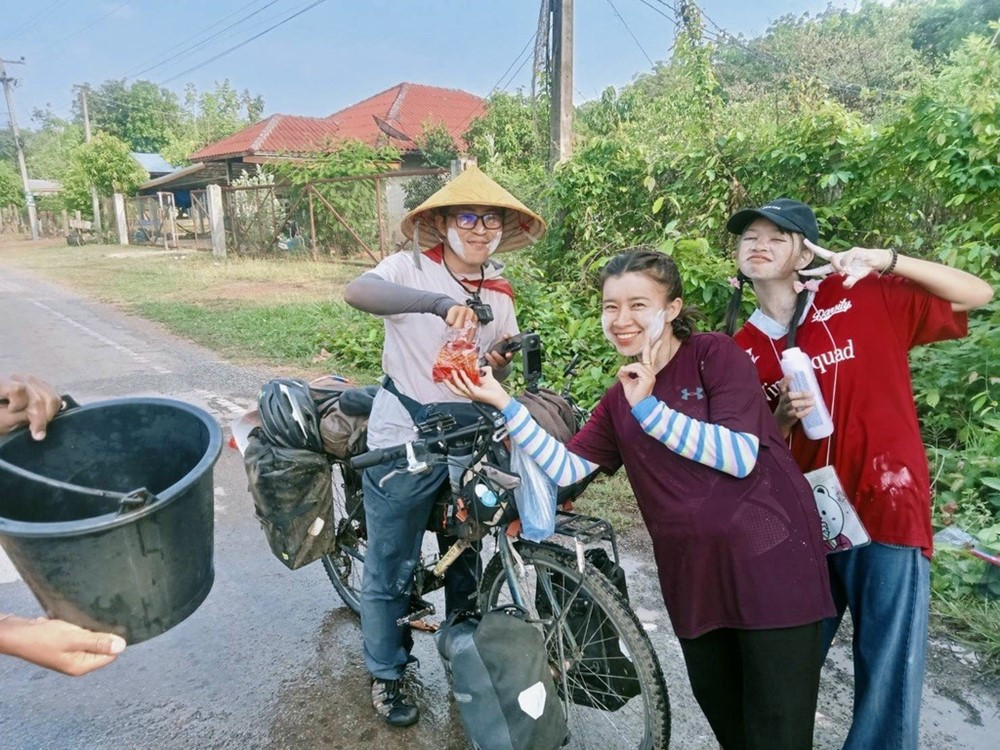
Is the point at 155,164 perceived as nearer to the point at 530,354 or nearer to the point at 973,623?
the point at 530,354

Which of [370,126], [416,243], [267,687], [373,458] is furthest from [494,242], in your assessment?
[370,126]

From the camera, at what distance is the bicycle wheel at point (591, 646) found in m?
2.00

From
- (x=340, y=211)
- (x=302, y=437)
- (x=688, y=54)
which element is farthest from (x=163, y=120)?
(x=302, y=437)

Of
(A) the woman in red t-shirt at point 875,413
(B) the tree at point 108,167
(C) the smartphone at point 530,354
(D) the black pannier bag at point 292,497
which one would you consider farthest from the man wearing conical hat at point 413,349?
(B) the tree at point 108,167

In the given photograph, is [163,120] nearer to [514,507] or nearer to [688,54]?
[688,54]

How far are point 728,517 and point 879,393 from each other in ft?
1.77

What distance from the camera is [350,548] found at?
3.05 meters

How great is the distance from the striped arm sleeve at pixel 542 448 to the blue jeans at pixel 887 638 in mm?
775

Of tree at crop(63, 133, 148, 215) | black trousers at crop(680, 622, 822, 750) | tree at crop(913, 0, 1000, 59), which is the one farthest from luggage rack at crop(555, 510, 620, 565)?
tree at crop(63, 133, 148, 215)

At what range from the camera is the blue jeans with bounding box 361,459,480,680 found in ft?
7.64

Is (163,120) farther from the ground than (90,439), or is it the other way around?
(163,120)

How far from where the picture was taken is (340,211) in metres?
14.8

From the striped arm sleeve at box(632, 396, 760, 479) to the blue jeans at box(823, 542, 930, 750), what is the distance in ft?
1.65

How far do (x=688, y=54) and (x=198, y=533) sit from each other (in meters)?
7.75
